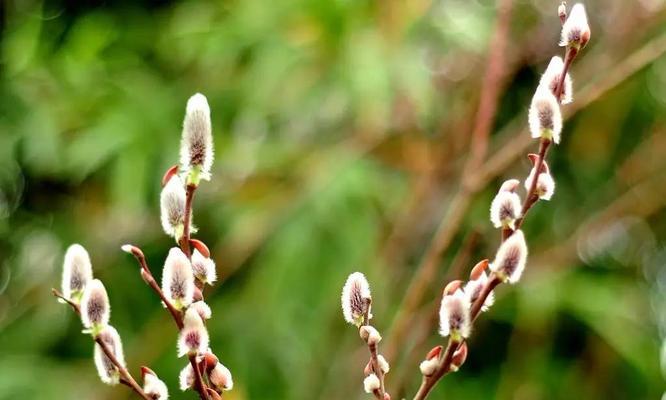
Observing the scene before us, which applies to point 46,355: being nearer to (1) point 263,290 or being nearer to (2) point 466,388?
(1) point 263,290

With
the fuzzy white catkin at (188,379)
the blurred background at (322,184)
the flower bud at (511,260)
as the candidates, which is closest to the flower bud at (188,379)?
the fuzzy white catkin at (188,379)

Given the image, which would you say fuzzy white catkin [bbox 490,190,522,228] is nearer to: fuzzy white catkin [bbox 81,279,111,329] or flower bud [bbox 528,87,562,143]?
flower bud [bbox 528,87,562,143]

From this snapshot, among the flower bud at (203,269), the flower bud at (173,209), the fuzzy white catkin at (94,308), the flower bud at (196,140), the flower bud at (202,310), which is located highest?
the flower bud at (196,140)

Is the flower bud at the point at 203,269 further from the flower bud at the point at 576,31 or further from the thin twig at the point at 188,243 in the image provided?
the flower bud at the point at 576,31

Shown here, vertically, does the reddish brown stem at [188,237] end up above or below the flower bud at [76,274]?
above

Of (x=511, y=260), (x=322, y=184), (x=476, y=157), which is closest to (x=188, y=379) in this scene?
(x=511, y=260)

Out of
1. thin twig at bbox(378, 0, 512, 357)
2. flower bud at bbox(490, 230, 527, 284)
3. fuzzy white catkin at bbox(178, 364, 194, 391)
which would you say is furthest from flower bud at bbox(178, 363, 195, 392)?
thin twig at bbox(378, 0, 512, 357)
